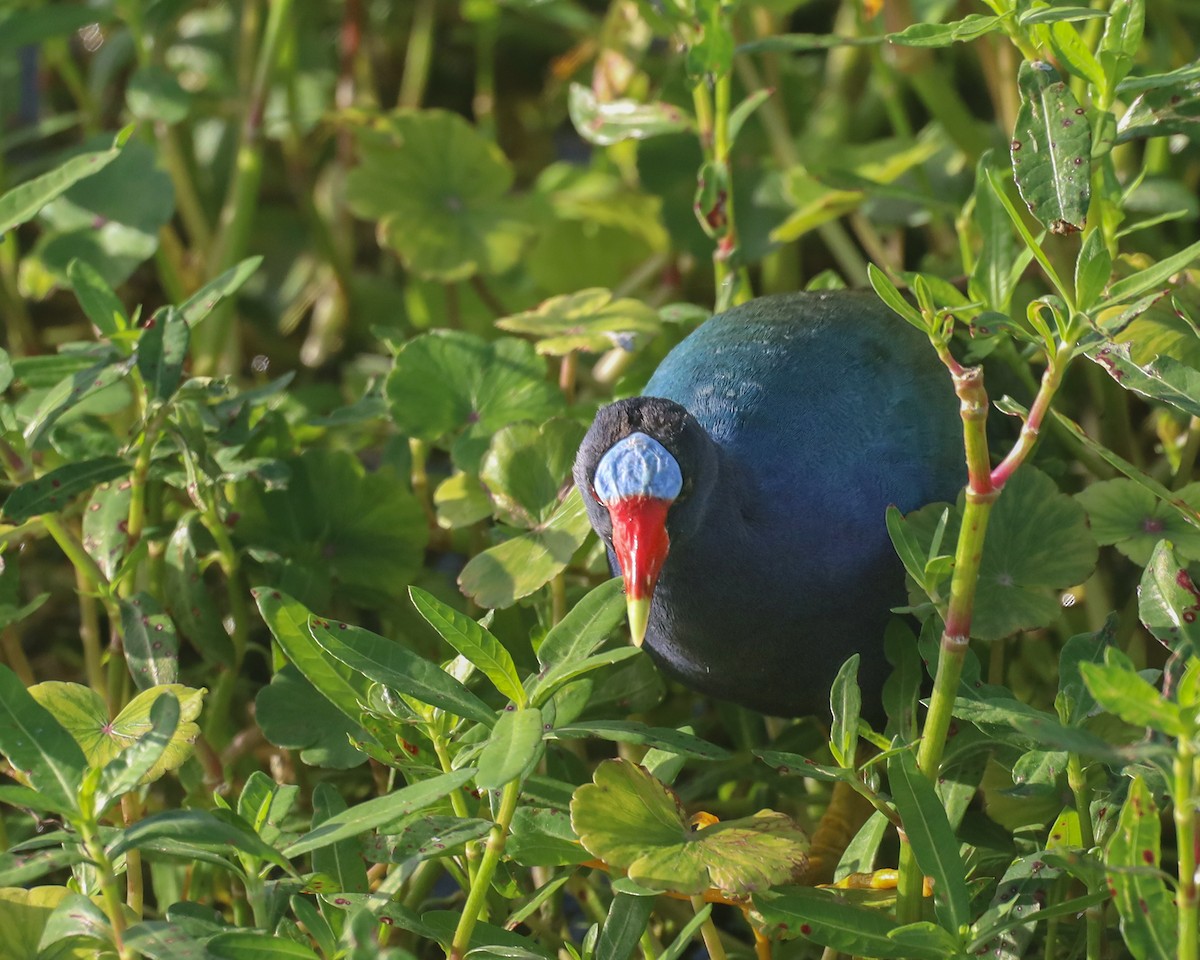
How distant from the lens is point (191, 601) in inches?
46.1

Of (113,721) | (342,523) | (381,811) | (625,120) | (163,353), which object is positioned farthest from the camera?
(625,120)

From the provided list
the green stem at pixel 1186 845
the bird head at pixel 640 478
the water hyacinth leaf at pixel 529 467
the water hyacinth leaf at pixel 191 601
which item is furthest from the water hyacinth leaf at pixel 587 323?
the green stem at pixel 1186 845

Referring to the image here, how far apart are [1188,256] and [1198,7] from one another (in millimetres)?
1202

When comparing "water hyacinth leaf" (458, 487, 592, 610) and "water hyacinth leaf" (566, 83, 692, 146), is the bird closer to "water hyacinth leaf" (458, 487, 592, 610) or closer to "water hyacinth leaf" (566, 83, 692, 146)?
"water hyacinth leaf" (458, 487, 592, 610)

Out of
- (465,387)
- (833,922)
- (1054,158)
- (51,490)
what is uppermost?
(1054,158)

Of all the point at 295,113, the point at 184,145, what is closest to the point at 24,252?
the point at 184,145

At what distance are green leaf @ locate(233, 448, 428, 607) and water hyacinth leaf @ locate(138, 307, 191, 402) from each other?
7.0 inches

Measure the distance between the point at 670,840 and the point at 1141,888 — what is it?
0.27 metres

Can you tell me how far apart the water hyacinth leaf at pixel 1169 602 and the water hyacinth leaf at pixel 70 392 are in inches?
29.7

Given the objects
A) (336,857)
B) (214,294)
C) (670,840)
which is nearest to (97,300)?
(214,294)

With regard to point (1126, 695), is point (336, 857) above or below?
below

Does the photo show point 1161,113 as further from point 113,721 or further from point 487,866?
point 113,721

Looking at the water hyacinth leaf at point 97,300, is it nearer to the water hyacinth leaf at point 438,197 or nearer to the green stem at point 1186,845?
the water hyacinth leaf at point 438,197

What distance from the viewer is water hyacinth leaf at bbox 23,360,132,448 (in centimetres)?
109
